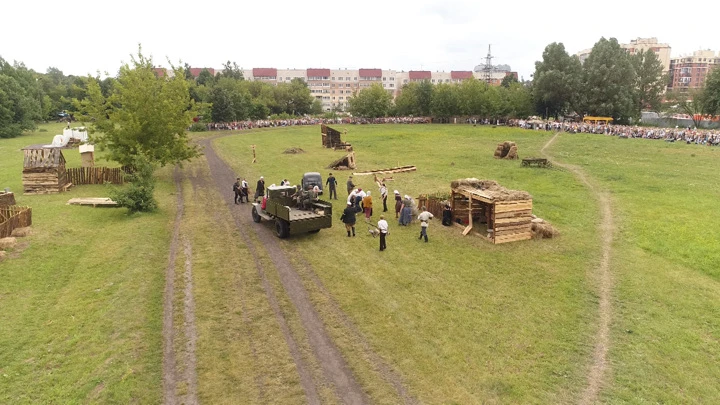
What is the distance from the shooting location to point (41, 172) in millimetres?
27734

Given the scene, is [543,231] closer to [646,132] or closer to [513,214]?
[513,214]

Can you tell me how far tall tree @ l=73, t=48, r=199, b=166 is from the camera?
99.4 ft

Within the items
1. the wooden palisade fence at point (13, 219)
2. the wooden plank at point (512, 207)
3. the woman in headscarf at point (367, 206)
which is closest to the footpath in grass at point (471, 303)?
the woman in headscarf at point (367, 206)

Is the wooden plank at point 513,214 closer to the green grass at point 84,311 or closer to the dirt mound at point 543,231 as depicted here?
the dirt mound at point 543,231

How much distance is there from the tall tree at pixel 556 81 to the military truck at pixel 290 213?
69.6 meters

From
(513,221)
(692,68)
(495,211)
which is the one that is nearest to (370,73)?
(692,68)

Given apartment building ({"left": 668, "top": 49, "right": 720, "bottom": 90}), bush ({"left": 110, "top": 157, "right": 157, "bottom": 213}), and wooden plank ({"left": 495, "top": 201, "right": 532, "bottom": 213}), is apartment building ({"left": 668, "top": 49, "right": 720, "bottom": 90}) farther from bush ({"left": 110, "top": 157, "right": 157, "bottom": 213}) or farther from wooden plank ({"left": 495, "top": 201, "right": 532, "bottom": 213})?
bush ({"left": 110, "top": 157, "right": 157, "bottom": 213})

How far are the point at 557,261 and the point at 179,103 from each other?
92.0 ft

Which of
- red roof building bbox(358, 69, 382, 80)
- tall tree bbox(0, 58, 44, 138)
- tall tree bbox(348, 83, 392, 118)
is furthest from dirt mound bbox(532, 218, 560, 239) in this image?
red roof building bbox(358, 69, 382, 80)

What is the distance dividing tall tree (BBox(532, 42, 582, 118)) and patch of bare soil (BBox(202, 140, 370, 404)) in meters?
71.5

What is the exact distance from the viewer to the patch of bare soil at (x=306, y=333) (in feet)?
31.0

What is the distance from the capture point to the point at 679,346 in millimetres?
11484

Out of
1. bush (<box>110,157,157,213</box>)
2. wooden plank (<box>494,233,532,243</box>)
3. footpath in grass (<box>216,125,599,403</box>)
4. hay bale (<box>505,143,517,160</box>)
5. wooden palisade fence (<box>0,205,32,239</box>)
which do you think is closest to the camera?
footpath in grass (<box>216,125,599,403</box>)

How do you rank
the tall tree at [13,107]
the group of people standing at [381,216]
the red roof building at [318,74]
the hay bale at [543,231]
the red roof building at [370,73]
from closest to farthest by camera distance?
the group of people standing at [381,216]
the hay bale at [543,231]
the tall tree at [13,107]
the red roof building at [318,74]
the red roof building at [370,73]
